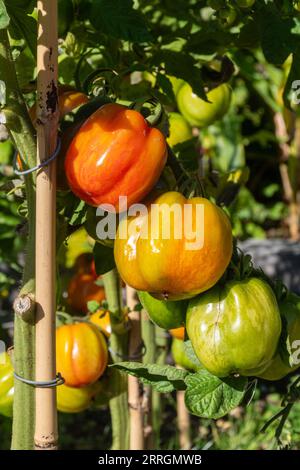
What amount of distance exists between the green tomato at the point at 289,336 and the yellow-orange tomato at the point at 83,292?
651 millimetres

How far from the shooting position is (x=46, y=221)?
108 cm

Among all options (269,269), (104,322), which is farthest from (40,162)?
(269,269)

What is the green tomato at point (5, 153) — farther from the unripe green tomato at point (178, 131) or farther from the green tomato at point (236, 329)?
the green tomato at point (236, 329)

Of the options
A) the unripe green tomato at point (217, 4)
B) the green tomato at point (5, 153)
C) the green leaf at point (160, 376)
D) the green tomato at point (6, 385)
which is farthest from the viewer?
Result: the green tomato at point (5, 153)

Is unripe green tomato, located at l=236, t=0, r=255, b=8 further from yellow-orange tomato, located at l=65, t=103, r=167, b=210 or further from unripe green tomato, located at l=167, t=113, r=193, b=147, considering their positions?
unripe green tomato, located at l=167, t=113, r=193, b=147

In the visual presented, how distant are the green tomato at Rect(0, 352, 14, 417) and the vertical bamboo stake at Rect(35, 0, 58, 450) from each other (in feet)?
0.98

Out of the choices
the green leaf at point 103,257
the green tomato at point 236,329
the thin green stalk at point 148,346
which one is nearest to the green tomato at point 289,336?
the green tomato at point 236,329

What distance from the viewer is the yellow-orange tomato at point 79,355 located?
1.45 meters

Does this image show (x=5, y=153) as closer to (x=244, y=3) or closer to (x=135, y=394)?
(x=135, y=394)

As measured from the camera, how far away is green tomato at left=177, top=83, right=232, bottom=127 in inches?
65.1

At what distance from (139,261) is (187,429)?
1.20m

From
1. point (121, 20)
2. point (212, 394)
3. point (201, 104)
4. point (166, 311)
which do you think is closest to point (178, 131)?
point (201, 104)

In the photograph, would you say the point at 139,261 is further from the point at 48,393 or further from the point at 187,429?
the point at 187,429

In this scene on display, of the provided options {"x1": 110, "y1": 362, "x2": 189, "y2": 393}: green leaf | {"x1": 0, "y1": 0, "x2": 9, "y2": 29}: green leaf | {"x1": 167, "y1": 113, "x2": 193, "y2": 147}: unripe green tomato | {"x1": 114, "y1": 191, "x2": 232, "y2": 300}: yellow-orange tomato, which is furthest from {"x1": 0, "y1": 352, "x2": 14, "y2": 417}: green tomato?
{"x1": 0, "y1": 0, "x2": 9, "y2": 29}: green leaf
